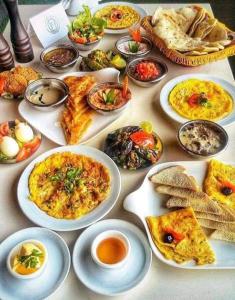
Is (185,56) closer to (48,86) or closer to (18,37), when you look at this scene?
(48,86)

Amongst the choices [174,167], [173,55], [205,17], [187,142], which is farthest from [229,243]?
[205,17]

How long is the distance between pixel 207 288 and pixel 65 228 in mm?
626

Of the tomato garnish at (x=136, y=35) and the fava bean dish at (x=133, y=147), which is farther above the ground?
the tomato garnish at (x=136, y=35)

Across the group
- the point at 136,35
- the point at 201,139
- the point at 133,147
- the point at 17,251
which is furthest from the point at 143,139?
the point at 136,35

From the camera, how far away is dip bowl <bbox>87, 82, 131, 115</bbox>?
2002mm

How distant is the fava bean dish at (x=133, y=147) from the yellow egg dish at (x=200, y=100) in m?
0.29

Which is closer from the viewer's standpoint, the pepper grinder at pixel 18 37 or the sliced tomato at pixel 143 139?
the sliced tomato at pixel 143 139

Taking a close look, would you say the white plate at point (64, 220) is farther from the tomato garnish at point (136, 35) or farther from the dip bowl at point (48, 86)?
the tomato garnish at point (136, 35)

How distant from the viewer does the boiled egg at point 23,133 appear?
1.86 metres

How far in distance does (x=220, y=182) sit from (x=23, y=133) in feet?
3.36

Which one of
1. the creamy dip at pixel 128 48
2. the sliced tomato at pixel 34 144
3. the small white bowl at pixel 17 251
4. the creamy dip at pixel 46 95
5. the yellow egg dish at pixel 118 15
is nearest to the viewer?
the small white bowl at pixel 17 251

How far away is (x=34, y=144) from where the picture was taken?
1894 millimetres

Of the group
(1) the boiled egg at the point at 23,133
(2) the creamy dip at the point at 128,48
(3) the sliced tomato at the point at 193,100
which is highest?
(1) the boiled egg at the point at 23,133

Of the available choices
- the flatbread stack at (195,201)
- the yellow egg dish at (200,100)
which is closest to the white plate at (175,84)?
the yellow egg dish at (200,100)
